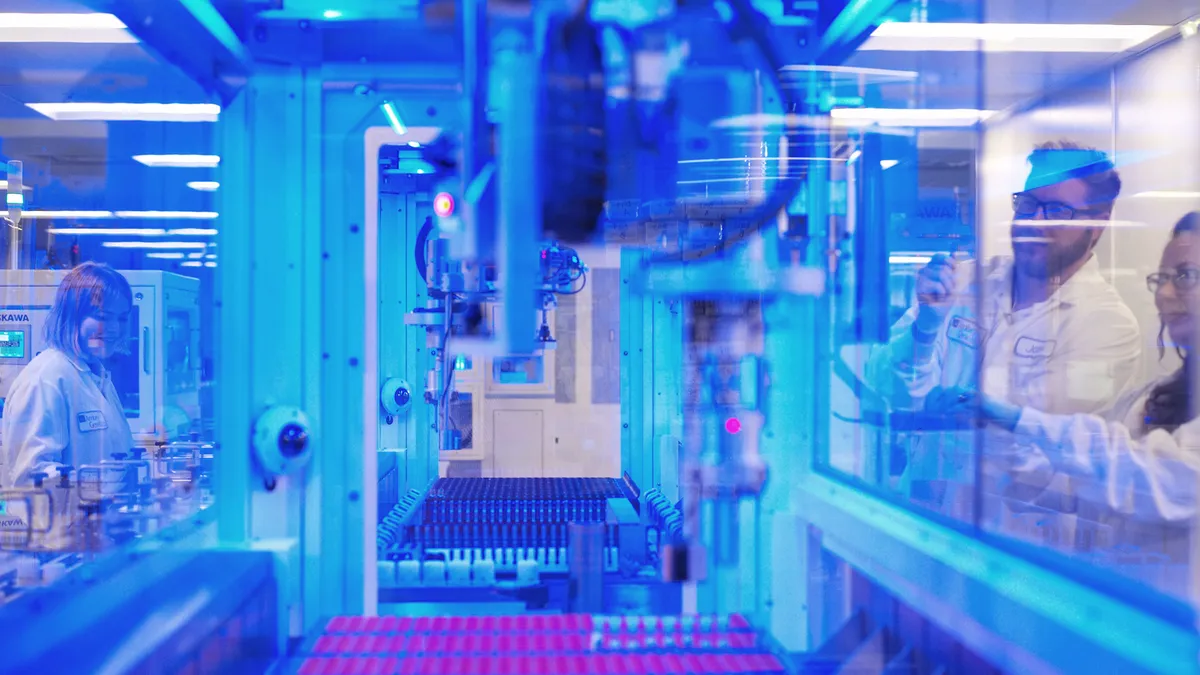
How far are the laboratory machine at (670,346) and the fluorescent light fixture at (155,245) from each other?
12.5ft

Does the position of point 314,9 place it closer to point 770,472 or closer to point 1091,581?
point 770,472

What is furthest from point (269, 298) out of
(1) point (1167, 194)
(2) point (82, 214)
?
(2) point (82, 214)

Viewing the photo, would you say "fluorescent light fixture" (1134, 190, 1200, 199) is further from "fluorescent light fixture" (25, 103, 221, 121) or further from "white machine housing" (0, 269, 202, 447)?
"white machine housing" (0, 269, 202, 447)

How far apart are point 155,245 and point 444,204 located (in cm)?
646

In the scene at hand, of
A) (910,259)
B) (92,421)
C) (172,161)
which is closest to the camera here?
(92,421)

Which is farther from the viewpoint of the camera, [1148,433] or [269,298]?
[269,298]

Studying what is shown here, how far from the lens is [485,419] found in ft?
19.1

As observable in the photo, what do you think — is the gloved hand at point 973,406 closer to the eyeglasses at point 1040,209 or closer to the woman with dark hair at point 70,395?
the eyeglasses at point 1040,209

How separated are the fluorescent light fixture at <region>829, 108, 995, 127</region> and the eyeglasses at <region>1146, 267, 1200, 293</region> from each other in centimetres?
116

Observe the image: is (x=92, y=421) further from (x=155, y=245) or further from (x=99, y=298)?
(x=155, y=245)

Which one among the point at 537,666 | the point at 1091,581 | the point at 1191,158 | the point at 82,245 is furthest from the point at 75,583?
the point at 82,245

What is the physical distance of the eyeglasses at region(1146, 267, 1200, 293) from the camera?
7.87 feet

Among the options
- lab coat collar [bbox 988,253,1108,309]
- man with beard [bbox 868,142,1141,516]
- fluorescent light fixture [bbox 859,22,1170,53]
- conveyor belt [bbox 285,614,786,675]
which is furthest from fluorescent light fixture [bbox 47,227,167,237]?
lab coat collar [bbox 988,253,1108,309]

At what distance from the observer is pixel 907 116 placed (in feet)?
12.8
